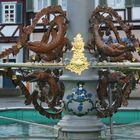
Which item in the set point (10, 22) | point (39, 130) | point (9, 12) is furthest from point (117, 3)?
point (39, 130)

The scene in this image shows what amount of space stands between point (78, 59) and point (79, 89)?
1.12 ft

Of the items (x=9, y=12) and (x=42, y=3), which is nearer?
(x=42, y=3)

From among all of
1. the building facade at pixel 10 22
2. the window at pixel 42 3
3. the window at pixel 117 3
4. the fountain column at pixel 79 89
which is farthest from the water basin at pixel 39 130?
the building facade at pixel 10 22

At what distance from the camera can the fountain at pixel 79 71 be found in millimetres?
5918

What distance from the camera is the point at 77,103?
5.92 meters

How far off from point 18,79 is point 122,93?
120 cm

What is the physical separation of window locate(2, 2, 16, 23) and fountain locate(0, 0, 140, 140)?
24550mm

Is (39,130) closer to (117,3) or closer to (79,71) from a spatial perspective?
(79,71)

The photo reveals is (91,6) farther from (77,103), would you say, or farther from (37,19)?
(77,103)

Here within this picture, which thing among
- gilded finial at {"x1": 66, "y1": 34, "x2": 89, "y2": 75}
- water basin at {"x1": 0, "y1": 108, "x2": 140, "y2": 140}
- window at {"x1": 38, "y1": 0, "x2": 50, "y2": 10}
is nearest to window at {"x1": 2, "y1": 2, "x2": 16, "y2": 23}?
window at {"x1": 38, "y1": 0, "x2": 50, "y2": 10}

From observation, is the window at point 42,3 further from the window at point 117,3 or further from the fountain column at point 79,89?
the fountain column at point 79,89

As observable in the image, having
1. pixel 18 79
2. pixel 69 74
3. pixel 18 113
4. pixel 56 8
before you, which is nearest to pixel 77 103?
pixel 69 74

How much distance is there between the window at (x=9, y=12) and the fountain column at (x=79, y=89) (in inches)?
965

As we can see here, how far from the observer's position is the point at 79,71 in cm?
591
